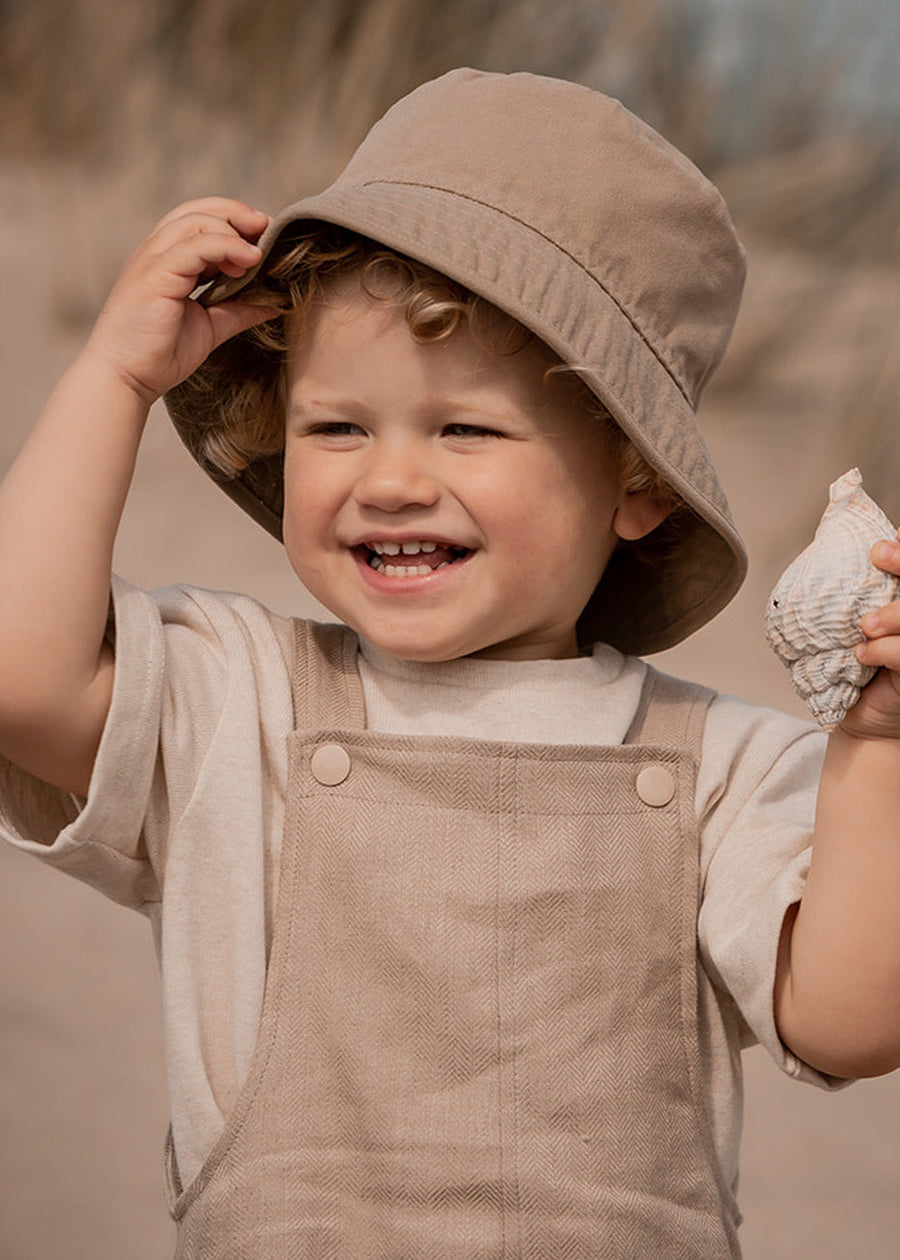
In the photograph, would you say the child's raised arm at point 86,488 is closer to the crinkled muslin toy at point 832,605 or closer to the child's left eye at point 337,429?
the child's left eye at point 337,429

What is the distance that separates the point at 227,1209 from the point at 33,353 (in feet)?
7.20

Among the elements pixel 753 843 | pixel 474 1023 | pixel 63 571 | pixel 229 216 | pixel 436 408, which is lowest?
pixel 474 1023

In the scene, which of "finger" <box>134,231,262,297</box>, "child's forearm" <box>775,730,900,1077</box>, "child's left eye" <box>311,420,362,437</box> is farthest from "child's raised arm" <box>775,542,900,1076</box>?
"finger" <box>134,231,262,297</box>

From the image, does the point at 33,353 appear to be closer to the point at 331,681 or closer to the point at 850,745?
the point at 331,681

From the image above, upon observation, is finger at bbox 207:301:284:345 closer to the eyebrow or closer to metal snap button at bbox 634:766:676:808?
the eyebrow

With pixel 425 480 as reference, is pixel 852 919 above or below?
below

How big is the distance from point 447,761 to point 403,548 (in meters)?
0.13

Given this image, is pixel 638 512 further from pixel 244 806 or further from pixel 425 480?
pixel 244 806

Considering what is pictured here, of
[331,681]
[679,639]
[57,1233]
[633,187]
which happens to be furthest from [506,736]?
[57,1233]

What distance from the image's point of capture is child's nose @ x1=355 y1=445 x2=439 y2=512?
3.22 feet

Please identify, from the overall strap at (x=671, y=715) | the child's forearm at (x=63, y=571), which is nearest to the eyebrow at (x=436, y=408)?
the child's forearm at (x=63, y=571)

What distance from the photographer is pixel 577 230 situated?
1.02m

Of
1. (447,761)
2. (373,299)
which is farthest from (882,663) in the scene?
(373,299)

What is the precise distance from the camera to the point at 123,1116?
1.84 m
